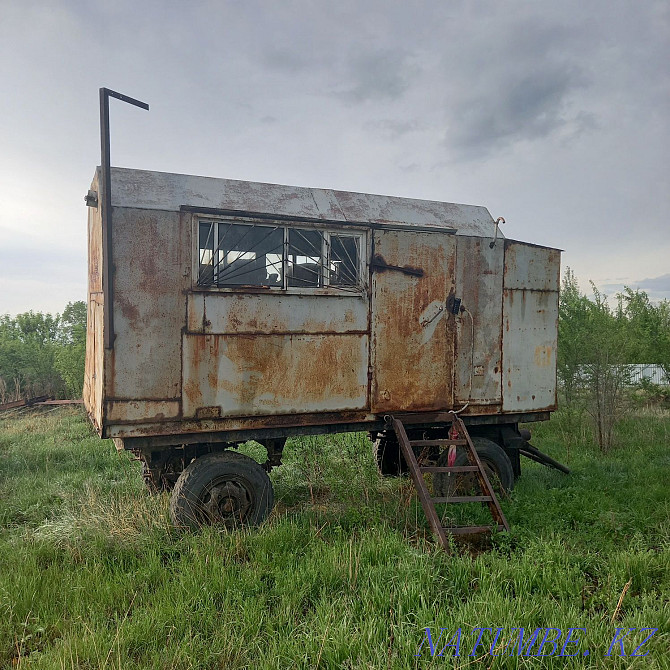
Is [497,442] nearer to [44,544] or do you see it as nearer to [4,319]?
[44,544]

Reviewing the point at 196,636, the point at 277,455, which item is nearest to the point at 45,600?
the point at 196,636

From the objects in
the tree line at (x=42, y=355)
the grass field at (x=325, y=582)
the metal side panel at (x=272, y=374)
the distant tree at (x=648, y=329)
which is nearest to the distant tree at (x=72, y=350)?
Answer: the tree line at (x=42, y=355)

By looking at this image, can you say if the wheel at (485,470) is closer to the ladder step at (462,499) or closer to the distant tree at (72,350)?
the ladder step at (462,499)

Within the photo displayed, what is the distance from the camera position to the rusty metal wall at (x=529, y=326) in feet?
22.0

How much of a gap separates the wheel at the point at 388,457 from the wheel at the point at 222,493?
2.27m

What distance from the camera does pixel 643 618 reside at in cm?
340

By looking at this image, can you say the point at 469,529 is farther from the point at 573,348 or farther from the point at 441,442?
the point at 573,348

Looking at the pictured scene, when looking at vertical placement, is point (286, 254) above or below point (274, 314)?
above

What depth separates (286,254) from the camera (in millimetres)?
5492

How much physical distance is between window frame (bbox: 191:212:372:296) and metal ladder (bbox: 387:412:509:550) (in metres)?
1.70

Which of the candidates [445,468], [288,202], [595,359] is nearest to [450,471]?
[445,468]

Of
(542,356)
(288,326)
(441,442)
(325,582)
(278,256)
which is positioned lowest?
(325,582)

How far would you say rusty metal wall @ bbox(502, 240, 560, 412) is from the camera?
6.71 meters

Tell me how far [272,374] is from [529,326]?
368 cm
